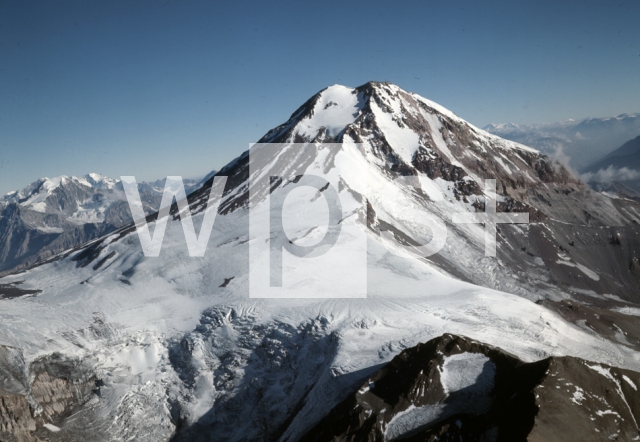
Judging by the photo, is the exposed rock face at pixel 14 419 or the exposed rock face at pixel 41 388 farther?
the exposed rock face at pixel 41 388

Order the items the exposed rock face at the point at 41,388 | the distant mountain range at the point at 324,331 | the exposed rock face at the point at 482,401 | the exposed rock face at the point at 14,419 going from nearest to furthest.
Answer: the exposed rock face at the point at 482,401 < the distant mountain range at the point at 324,331 < the exposed rock face at the point at 14,419 < the exposed rock face at the point at 41,388

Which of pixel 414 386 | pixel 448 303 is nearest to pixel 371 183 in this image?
pixel 448 303

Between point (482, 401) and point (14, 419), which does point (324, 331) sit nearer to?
point (482, 401)

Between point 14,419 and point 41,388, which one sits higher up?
point 14,419

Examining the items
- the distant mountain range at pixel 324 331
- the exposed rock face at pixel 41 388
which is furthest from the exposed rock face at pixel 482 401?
the exposed rock face at pixel 41 388

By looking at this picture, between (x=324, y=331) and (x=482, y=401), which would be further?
(x=324, y=331)

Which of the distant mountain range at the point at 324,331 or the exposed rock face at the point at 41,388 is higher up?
the distant mountain range at the point at 324,331

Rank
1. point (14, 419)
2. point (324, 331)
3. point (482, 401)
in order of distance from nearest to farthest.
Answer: point (482, 401) → point (14, 419) → point (324, 331)

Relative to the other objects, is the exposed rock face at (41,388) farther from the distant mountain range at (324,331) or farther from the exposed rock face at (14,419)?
the distant mountain range at (324,331)

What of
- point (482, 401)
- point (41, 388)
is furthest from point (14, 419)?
point (482, 401)
